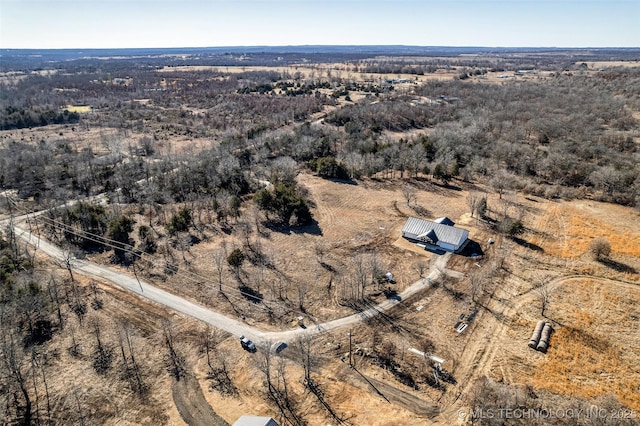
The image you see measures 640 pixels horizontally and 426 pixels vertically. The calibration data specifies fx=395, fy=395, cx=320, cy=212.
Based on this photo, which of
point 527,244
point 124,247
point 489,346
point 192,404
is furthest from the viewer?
point 124,247

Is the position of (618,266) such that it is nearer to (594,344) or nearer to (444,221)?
(594,344)

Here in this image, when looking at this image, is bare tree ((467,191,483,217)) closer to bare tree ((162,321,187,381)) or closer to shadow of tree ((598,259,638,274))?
shadow of tree ((598,259,638,274))

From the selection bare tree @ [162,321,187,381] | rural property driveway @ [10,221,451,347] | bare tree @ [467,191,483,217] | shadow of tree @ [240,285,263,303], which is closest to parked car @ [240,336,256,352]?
rural property driveway @ [10,221,451,347]

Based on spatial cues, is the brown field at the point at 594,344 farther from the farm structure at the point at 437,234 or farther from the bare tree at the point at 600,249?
the farm structure at the point at 437,234

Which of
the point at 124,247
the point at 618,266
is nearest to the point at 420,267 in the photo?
the point at 618,266

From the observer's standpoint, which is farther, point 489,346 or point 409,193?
point 409,193

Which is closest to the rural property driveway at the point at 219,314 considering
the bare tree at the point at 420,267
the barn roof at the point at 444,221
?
the bare tree at the point at 420,267
